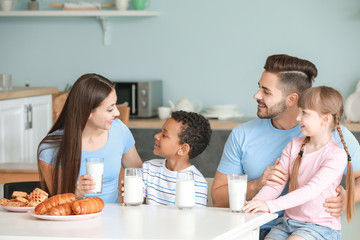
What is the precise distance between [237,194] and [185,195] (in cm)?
18

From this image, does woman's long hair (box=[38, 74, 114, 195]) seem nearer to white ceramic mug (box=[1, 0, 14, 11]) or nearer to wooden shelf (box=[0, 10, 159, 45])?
wooden shelf (box=[0, 10, 159, 45])

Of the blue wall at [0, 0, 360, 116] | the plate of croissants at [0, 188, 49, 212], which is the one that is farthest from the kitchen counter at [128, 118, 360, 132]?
the plate of croissants at [0, 188, 49, 212]

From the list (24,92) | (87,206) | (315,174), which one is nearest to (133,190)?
(87,206)

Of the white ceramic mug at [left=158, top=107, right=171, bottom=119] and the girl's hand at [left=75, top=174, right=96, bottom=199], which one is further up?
the girl's hand at [left=75, top=174, right=96, bottom=199]

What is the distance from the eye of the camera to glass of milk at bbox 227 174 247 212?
2074mm

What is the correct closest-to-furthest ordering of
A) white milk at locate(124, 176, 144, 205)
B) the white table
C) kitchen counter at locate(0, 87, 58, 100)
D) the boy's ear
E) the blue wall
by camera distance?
the white table, white milk at locate(124, 176, 144, 205), the boy's ear, kitchen counter at locate(0, 87, 58, 100), the blue wall

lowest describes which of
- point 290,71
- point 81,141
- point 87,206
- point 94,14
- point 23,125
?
point 23,125

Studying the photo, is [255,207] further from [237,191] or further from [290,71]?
[290,71]

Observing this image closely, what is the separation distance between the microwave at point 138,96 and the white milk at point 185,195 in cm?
274

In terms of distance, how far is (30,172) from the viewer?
3.47m

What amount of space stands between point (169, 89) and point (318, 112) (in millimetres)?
2976

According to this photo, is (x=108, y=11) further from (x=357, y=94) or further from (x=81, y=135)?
(x=81, y=135)

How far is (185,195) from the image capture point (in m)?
2.12

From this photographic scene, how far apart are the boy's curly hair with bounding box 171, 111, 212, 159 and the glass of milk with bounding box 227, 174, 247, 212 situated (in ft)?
1.84
